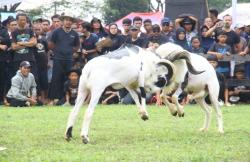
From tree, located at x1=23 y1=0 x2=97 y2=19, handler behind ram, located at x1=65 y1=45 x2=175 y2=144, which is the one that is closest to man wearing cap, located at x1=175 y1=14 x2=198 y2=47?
handler behind ram, located at x1=65 y1=45 x2=175 y2=144

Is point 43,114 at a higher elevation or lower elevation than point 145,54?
lower

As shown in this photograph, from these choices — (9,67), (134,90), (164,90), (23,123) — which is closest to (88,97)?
(134,90)

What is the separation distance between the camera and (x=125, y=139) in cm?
1166

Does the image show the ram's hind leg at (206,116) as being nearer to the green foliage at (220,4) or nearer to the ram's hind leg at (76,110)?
the ram's hind leg at (76,110)

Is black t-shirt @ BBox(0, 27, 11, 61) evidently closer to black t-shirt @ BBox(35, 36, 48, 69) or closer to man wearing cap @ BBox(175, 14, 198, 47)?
black t-shirt @ BBox(35, 36, 48, 69)

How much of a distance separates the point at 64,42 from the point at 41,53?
2.53 feet

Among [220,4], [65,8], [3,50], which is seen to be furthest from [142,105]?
[220,4]

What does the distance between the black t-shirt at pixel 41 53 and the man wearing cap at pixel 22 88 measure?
0.66 meters

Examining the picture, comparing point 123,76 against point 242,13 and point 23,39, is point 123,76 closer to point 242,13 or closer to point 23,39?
point 23,39

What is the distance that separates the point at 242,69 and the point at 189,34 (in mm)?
1830

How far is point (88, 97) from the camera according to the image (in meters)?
12.0

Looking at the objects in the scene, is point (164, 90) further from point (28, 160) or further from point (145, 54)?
point (28, 160)

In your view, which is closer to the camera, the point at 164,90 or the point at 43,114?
the point at 164,90

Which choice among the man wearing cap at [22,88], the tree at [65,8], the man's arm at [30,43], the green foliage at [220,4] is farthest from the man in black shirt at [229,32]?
the green foliage at [220,4]
